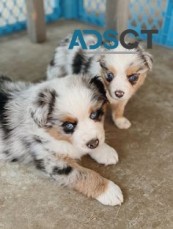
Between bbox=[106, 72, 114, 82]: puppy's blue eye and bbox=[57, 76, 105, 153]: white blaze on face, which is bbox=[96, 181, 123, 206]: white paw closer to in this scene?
bbox=[57, 76, 105, 153]: white blaze on face

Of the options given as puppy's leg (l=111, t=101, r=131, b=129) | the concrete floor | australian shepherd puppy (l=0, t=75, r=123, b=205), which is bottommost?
the concrete floor

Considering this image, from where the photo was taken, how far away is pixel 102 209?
6.79 ft

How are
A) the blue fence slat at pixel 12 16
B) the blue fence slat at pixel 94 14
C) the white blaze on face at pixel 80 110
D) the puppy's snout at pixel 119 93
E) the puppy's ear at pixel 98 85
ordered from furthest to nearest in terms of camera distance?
1. the blue fence slat at pixel 12 16
2. the blue fence slat at pixel 94 14
3. the puppy's snout at pixel 119 93
4. the puppy's ear at pixel 98 85
5. the white blaze on face at pixel 80 110

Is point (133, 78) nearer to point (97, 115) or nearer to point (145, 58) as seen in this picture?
point (145, 58)

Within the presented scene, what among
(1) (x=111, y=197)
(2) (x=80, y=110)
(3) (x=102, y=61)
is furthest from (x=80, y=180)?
(3) (x=102, y=61)

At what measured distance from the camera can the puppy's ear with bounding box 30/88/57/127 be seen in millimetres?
1943

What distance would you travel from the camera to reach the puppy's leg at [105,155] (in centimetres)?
239

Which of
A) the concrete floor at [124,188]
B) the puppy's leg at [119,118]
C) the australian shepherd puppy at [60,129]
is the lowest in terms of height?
the concrete floor at [124,188]

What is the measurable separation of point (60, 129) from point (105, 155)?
555mm

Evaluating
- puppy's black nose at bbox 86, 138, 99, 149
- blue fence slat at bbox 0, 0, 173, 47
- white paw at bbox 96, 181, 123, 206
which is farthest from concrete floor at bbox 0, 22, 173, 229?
blue fence slat at bbox 0, 0, 173, 47

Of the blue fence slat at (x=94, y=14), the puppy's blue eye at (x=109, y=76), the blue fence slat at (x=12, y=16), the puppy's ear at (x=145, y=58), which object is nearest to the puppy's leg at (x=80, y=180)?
the puppy's blue eye at (x=109, y=76)

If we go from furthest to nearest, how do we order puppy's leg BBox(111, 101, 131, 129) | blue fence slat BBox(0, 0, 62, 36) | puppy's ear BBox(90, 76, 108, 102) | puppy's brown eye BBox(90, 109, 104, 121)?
blue fence slat BBox(0, 0, 62, 36), puppy's leg BBox(111, 101, 131, 129), puppy's ear BBox(90, 76, 108, 102), puppy's brown eye BBox(90, 109, 104, 121)

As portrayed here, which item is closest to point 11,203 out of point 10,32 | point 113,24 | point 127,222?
point 127,222

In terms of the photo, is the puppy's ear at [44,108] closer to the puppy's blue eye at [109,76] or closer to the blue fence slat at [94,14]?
the puppy's blue eye at [109,76]
